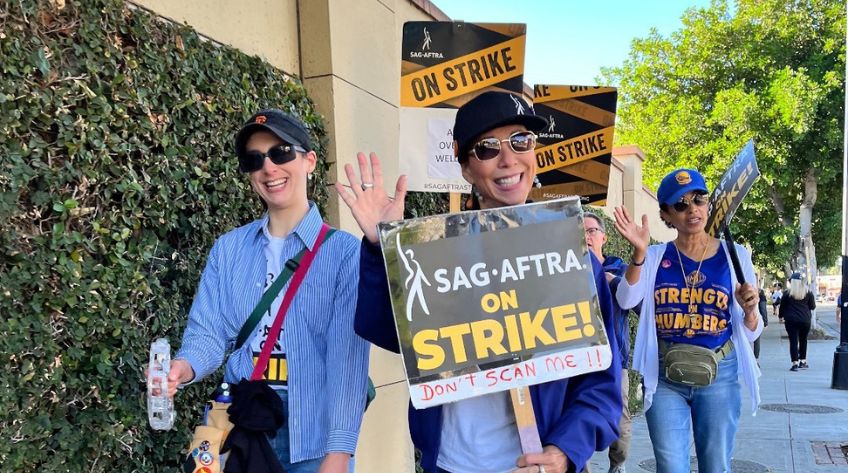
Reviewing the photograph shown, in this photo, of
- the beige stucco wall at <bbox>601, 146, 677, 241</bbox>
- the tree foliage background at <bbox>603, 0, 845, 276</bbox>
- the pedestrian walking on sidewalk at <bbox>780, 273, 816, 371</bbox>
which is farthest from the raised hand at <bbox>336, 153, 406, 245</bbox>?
the tree foliage background at <bbox>603, 0, 845, 276</bbox>

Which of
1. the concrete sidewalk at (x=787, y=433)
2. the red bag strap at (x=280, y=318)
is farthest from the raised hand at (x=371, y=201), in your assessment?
the concrete sidewalk at (x=787, y=433)

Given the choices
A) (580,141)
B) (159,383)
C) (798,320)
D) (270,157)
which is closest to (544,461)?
(159,383)

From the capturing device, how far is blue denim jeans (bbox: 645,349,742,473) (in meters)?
3.93

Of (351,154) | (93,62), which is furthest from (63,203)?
(351,154)

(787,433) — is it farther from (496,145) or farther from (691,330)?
(496,145)

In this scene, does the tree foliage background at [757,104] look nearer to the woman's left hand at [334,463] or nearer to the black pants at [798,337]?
the black pants at [798,337]

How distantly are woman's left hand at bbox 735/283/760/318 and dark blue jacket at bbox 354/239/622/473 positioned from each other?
2022 mm

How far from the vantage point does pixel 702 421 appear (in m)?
3.97

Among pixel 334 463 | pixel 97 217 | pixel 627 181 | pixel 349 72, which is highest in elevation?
pixel 627 181

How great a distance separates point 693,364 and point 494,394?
2131mm

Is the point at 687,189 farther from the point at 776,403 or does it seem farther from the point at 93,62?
the point at 776,403

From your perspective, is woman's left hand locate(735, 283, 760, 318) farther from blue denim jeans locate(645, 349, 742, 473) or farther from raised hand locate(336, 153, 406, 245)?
raised hand locate(336, 153, 406, 245)

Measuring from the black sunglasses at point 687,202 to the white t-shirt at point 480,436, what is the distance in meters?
2.33

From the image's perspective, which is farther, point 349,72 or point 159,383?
point 349,72
